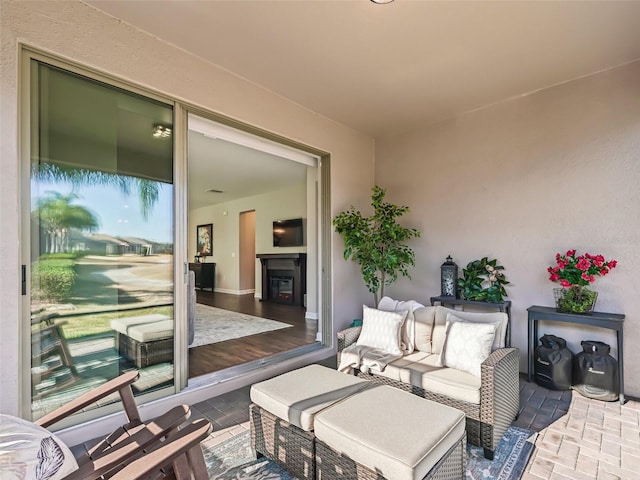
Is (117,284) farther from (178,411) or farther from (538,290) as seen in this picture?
(538,290)

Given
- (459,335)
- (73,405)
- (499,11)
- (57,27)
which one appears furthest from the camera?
(459,335)

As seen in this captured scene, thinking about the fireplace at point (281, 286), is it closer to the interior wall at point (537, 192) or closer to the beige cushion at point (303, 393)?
the interior wall at point (537, 192)

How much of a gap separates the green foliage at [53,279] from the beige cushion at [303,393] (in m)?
1.41

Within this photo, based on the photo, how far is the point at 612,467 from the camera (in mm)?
1887

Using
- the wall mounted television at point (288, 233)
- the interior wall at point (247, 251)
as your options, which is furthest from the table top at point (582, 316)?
the interior wall at point (247, 251)

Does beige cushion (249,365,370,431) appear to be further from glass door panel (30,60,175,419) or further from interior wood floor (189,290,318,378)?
interior wood floor (189,290,318,378)

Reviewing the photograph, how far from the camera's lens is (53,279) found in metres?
2.10

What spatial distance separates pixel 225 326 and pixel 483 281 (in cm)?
391

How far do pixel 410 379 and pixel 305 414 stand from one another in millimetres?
1008

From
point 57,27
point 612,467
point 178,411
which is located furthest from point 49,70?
point 612,467

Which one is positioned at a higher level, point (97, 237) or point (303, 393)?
point (97, 237)

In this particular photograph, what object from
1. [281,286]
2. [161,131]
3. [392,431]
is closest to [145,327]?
[161,131]

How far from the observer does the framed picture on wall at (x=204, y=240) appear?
10227 millimetres

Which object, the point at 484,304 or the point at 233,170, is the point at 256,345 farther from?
the point at 233,170
